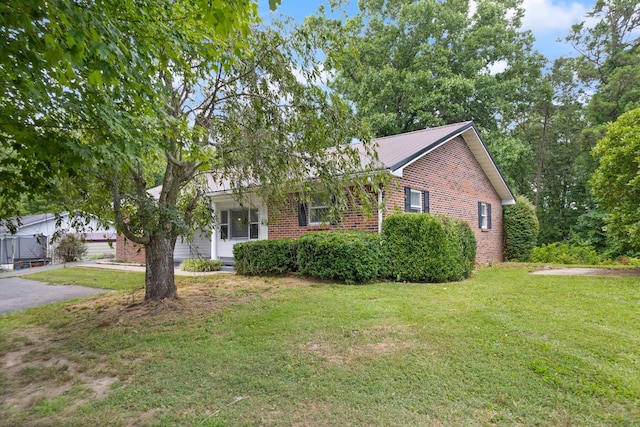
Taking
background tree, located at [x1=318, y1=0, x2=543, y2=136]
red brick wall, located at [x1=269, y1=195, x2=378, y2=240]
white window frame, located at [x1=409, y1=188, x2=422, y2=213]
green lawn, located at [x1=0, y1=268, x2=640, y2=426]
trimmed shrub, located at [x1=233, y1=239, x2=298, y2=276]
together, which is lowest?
green lawn, located at [x1=0, y1=268, x2=640, y2=426]

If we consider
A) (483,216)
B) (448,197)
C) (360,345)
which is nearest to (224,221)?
(448,197)

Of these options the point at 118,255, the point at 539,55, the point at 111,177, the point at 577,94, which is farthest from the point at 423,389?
the point at 577,94

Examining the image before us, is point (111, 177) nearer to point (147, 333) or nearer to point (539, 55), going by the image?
point (147, 333)

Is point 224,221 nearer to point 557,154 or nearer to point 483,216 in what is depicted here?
point 483,216

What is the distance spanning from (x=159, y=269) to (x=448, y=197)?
1013 cm

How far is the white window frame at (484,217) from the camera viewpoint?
15439 millimetres

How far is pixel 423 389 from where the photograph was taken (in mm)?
3410

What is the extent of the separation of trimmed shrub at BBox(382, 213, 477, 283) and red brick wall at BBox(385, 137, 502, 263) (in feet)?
3.68

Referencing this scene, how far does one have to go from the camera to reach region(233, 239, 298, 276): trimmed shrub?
34.1 ft

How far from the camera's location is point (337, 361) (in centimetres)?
412

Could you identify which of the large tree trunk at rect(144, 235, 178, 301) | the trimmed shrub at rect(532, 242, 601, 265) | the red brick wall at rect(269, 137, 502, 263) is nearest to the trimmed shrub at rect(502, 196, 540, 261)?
the red brick wall at rect(269, 137, 502, 263)

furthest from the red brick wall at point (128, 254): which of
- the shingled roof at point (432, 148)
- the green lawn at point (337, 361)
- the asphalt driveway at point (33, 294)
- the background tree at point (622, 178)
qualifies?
the background tree at point (622, 178)

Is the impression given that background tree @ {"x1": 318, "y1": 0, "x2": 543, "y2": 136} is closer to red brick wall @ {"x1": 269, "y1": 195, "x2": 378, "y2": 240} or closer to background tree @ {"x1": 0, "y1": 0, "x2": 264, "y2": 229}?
red brick wall @ {"x1": 269, "y1": 195, "x2": 378, "y2": 240}

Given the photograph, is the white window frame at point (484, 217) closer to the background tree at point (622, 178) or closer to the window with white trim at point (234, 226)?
the background tree at point (622, 178)
